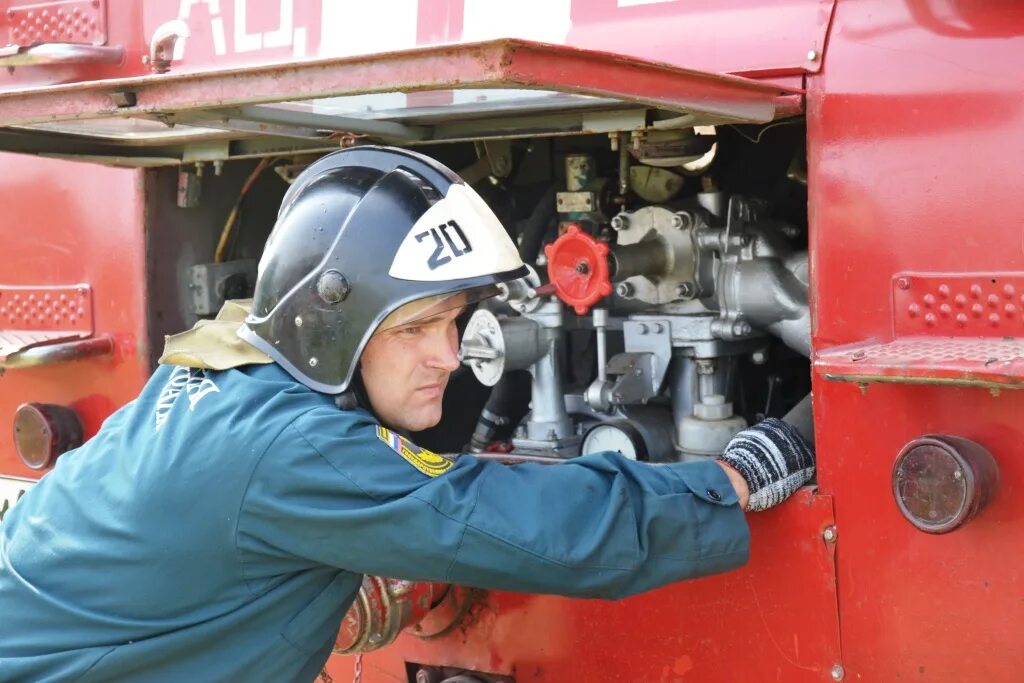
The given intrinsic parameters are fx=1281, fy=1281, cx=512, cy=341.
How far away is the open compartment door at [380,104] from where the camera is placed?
1.79 m

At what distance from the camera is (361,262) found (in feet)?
6.98

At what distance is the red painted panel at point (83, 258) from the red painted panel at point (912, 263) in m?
1.76

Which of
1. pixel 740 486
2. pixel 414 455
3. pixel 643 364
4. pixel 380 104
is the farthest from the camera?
pixel 643 364

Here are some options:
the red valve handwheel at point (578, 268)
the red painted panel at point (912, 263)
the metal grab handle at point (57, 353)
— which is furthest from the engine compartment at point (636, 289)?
the red painted panel at point (912, 263)

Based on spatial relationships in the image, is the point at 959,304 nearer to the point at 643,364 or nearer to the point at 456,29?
the point at 643,364

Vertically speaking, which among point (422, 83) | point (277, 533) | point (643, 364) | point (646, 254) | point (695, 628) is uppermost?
point (422, 83)

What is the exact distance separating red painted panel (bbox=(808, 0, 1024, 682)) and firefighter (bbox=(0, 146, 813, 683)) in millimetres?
183

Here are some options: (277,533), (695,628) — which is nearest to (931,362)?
(695,628)

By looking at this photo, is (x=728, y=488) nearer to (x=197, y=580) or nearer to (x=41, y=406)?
(x=197, y=580)

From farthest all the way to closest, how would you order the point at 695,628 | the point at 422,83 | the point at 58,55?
the point at 58,55 → the point at 695,628 → the point at 422,83

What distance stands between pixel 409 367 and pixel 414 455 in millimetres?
203

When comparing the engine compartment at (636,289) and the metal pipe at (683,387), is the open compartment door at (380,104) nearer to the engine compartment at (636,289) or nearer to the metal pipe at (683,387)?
the engine compartment at (636,289)

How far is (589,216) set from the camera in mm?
2787

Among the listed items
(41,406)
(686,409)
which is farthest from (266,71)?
(41,406)
